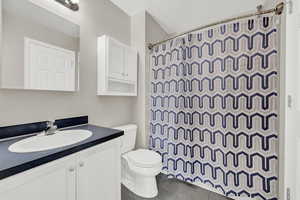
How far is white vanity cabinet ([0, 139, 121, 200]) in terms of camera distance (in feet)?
2.10

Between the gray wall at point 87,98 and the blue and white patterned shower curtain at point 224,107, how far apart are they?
0.65 metres

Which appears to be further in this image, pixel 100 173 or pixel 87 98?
pixel 87 98

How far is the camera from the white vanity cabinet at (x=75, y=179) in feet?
2.10

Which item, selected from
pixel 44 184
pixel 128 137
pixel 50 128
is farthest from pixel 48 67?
pixel 128 137

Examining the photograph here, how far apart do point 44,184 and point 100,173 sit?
38cm

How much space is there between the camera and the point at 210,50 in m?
1.52

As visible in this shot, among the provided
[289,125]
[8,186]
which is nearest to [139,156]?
[8,186]

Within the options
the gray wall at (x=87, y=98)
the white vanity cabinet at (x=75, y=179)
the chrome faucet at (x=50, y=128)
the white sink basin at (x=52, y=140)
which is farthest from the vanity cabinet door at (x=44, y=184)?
the gray wall at (x=87, y=98)

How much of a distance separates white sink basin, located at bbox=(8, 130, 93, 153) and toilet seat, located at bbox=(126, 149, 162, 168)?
64 cm

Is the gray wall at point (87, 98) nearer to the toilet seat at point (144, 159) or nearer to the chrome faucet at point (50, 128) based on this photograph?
the chrome faucet at point (50, 128)

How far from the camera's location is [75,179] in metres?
0.87

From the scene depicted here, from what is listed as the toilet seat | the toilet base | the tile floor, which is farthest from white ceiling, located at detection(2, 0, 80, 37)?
the tile floor

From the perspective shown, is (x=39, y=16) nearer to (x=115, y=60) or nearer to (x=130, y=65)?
(x=115, y=60)

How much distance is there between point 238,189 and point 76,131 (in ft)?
5.68
